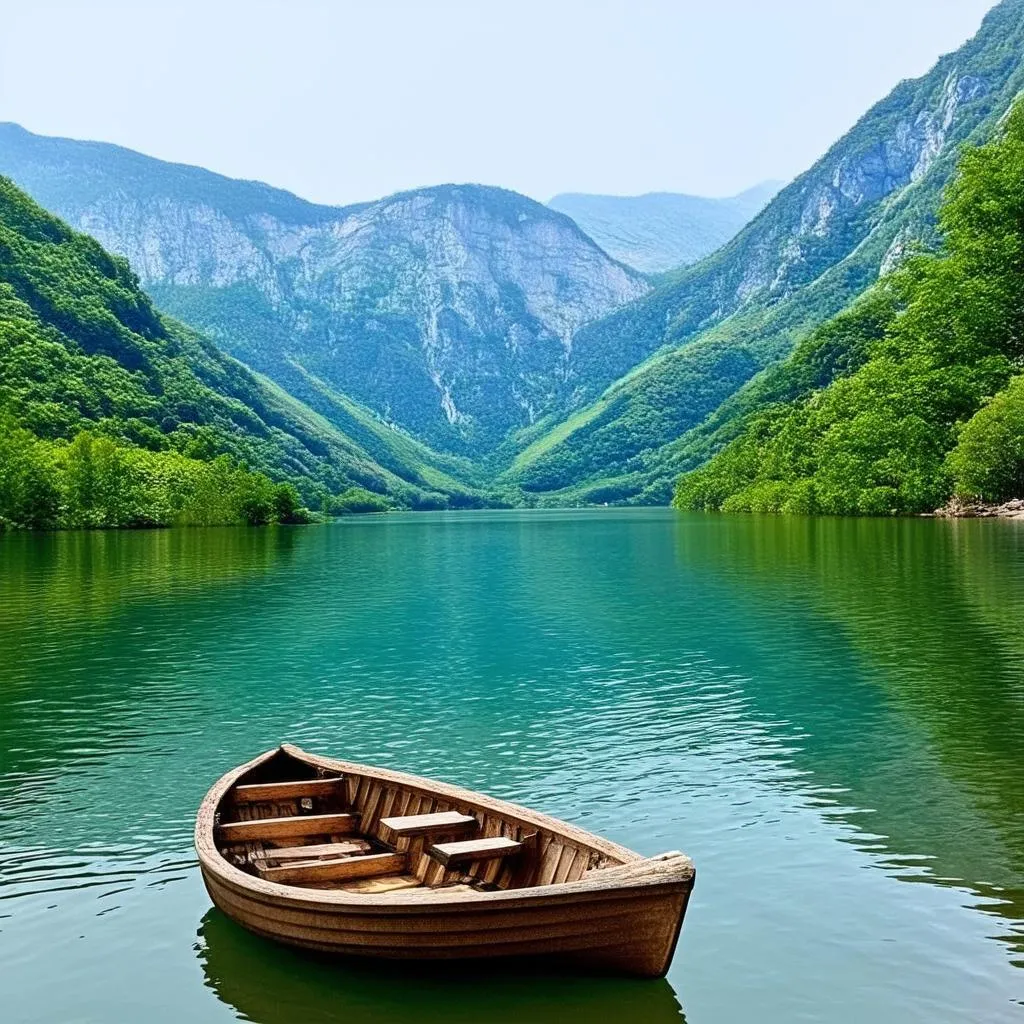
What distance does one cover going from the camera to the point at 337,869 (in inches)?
574

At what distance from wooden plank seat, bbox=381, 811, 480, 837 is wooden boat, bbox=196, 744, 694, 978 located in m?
0.02

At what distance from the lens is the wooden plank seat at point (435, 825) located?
1480 cm

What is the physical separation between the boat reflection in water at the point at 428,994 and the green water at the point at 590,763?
0.13ft

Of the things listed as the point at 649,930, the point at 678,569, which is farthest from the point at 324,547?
the point at 649,930

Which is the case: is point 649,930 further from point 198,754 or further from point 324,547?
point 324,547

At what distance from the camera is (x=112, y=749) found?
25.5 meters

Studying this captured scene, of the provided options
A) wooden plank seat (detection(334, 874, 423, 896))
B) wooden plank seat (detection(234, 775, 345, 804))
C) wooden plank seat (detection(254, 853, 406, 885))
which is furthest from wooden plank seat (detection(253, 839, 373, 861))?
wooden plank seat (detection(234, 775, 345, 804))

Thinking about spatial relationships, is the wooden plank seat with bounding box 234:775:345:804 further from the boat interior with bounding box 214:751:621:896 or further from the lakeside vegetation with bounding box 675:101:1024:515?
the lakeside vegetation with bounding box 675:101:1024:515

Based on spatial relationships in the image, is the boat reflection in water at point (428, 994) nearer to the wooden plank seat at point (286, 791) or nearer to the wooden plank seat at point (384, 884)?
the wooden plank seat at point (384, 884)

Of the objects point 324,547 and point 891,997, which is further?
point 324,547

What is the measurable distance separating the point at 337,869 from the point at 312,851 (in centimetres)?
131

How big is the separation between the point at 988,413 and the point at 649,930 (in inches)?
4160

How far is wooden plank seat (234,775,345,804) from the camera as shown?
17.6m

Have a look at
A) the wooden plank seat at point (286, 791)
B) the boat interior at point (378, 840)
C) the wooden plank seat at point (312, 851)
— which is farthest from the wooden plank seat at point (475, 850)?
the wooden plank seat at point (286, 791)
